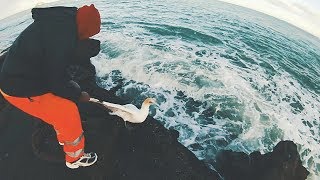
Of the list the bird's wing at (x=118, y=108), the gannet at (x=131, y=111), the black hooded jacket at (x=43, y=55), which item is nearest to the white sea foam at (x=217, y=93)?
the gannet at (x=131, y=111)

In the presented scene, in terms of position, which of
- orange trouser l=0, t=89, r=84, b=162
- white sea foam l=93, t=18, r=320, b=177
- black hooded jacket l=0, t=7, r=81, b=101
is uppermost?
black hooded jacket l=0, t=7, r=81, b=101

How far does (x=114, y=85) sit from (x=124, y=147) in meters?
5.09

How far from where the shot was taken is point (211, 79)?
11906 mm

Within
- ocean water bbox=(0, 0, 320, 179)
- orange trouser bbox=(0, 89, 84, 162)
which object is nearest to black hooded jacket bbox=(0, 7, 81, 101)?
orange trouser bbox=(0, 89, 84, 162)

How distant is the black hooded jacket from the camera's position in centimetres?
274

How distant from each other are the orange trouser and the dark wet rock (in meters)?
3.38

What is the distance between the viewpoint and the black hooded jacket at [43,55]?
274cm

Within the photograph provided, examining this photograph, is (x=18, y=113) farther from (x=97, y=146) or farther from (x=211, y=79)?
(x=211, y=79)

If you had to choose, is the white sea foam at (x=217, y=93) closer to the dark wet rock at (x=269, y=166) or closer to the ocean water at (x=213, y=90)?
the ocean water at (x=213, y=90)

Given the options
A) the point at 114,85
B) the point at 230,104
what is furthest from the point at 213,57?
the point at 114,85

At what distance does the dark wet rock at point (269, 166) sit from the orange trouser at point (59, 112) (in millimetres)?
3376

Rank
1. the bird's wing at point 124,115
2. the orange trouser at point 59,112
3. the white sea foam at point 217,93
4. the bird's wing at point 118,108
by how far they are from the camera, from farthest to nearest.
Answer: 1. the white sea foam at point 217,93
2. the bird's wing at point 124,115
3. the bird's wing at point 118,108
4. the orange trouser at point 59,112

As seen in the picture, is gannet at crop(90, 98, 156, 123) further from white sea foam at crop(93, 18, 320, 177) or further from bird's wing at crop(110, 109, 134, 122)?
white sea foam at crop(93, 18, 320, 177)

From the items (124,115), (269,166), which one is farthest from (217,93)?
(124,115)
